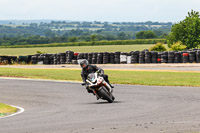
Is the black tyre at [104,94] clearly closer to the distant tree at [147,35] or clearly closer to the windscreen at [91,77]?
the windscreen at [91,77]

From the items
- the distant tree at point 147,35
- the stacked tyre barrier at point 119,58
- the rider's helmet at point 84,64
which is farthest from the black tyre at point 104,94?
the distant tree at point 147,35

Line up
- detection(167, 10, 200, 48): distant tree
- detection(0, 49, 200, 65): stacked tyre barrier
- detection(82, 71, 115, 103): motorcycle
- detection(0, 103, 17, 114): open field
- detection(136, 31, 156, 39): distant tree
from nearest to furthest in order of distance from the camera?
detection(0, 103, 17, 114): open field
detection(82, 71, 115, 103): motorcycle
detection(0, 49, 200, 65): stacked tyre barrier
detection(167, 10, 200, 48): distant tree
detection(136, 31, 156, 39): distant tree

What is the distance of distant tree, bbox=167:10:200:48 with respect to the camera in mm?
63156

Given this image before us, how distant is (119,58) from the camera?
4662 centimetres

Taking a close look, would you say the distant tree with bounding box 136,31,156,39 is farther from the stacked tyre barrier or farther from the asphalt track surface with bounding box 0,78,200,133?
the asphalt track surface with bounding box 0,78,200,133

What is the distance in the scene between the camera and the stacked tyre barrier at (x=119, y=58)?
43250 mm

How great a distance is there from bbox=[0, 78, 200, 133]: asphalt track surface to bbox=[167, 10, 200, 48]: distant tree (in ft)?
138

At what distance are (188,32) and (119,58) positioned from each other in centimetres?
2025

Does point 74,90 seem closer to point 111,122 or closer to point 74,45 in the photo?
point 111,122

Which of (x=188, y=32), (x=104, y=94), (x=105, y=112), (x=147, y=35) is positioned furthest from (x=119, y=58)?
(x=147, y=35)

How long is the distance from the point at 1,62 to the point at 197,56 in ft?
69.3

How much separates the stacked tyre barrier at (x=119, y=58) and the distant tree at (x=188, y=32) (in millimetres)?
17567

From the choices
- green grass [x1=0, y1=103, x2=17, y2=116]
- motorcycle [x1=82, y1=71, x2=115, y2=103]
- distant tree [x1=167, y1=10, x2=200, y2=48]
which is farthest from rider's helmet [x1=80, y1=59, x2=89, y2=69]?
distant tree [x1=167, y1=10, x2=200, y2=48]

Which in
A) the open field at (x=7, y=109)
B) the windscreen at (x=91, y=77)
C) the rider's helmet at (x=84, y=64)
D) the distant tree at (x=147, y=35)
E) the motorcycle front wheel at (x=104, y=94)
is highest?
the rider's helmet at (x=84, y=64)
